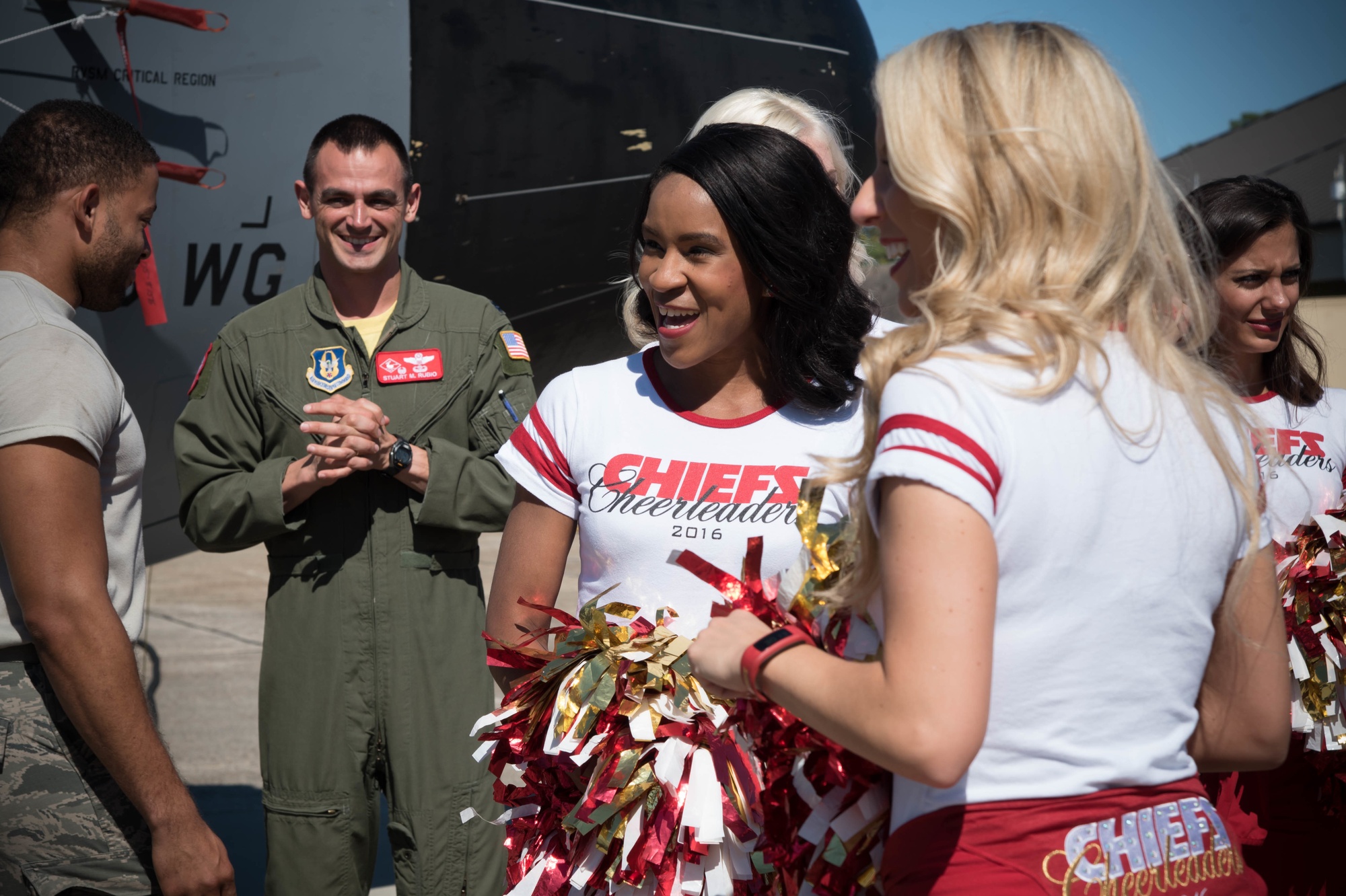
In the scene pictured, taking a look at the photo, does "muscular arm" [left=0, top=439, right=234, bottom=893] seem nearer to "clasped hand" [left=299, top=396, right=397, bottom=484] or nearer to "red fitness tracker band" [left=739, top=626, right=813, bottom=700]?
"clasped hand" [left=299, top=396, right=397, bottom=484]

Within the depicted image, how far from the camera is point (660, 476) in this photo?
2104 mm

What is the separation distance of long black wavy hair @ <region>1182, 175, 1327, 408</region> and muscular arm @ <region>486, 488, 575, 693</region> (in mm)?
1796

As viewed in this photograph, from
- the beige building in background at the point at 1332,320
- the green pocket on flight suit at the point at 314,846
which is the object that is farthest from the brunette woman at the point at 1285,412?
the beige building in background at the point at 1332,320

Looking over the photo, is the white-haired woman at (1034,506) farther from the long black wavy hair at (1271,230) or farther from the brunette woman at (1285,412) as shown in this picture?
the long black wavy hair at (1271,230)

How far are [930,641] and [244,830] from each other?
14.2ft

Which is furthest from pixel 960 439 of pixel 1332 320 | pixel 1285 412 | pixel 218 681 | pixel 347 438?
pixel 1332 320

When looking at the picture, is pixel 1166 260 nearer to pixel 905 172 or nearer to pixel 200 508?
pixel 905 172

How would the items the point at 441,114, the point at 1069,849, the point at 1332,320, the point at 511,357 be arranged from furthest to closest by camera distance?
the point at 1332,320 < the point at 441,114 < the point at 511,357 < the point at 1069,849

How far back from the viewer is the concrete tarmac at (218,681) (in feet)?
15.5

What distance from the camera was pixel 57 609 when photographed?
1952 millimetres

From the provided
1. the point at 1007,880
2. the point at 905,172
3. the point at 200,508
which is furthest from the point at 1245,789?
the point at 200,508

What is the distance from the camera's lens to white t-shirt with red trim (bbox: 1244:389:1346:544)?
8.85 ft

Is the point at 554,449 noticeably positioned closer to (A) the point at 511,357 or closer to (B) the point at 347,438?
(B) the point at 347,438

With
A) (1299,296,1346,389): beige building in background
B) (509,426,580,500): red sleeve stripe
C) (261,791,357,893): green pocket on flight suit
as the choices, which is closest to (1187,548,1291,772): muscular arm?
(509,426,580,500): red sleeve stripe
